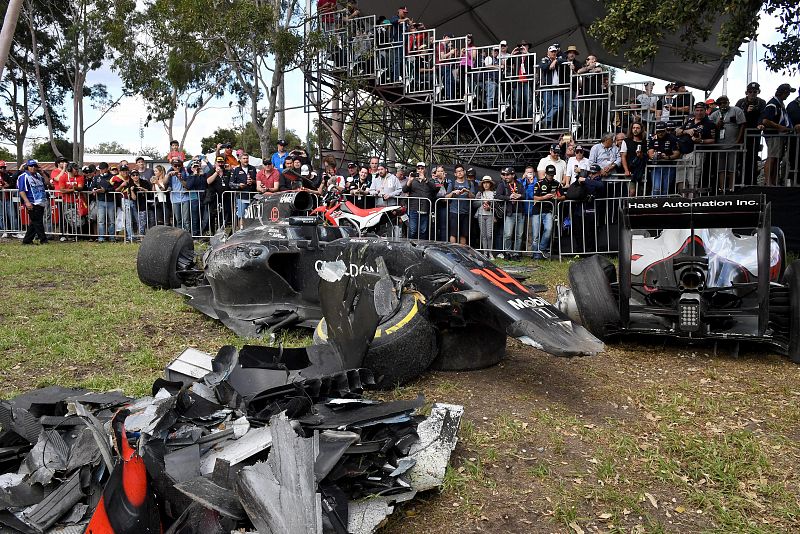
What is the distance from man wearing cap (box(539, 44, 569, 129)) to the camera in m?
15.0

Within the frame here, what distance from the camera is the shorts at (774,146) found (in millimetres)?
11164

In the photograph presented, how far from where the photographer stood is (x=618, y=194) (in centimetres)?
1205

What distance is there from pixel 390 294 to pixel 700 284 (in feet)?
9.91

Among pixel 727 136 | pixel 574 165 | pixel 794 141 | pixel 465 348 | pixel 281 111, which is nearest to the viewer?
pixel 465 348

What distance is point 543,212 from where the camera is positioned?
11.8 m

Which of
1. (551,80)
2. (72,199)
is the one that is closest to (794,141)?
(551,80)

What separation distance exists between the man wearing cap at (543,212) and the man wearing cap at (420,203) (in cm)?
191

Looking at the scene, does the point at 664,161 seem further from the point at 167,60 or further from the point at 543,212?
the point at 167,60

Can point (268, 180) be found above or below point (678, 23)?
below

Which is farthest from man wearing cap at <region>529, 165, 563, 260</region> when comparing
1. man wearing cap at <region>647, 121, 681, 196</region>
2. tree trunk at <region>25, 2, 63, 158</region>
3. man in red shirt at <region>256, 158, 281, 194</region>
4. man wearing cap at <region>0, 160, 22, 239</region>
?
tree trunk at <region>25, 2, 63, 158</region>

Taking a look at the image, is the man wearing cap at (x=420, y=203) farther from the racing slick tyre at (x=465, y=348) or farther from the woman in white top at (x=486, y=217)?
the racing slick tyre at (x=465, y=348)

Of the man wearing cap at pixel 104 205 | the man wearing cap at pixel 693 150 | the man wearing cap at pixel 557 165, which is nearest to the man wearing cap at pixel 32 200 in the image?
the man wearing cap at pixel 104 205

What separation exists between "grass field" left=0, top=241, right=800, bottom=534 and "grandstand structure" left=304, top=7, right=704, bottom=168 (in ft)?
32.5

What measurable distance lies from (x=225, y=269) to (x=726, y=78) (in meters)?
19.4
